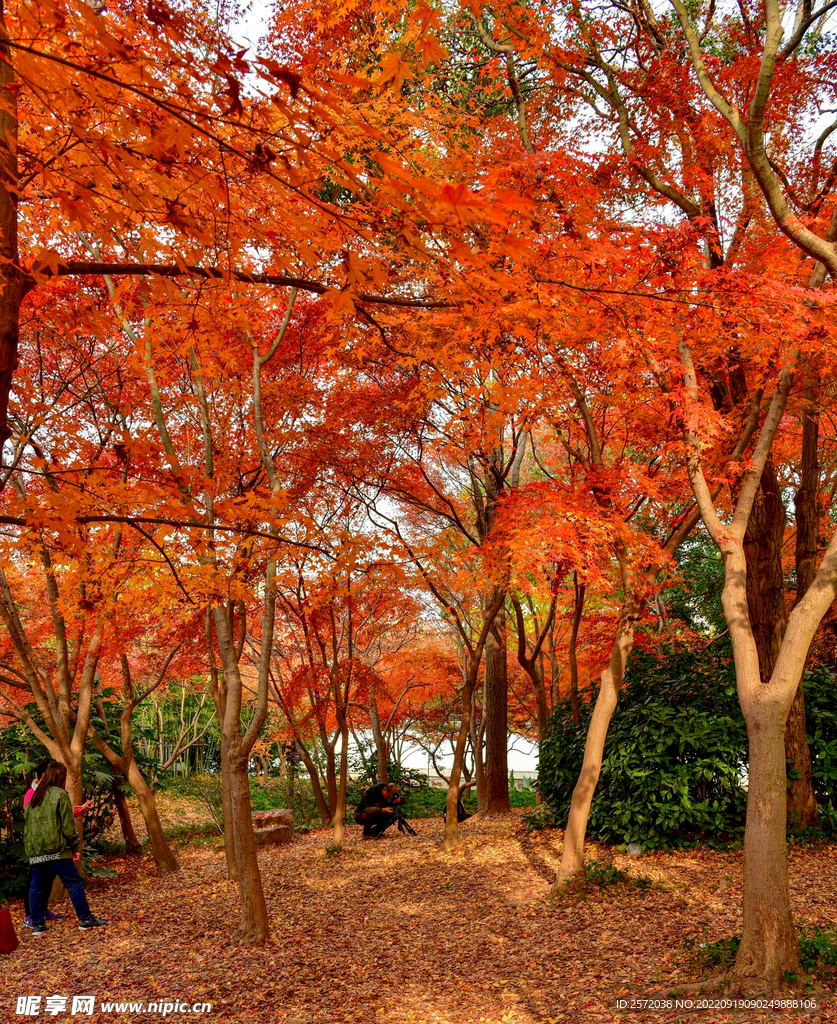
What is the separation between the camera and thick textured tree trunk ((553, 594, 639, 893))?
6352mm

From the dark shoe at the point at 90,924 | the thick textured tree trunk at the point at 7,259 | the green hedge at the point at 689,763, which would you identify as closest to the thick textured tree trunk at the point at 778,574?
the green hedge at the point at 689,763

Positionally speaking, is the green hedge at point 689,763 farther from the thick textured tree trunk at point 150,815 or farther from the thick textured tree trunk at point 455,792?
the thick textured tree trunk at point 150,815

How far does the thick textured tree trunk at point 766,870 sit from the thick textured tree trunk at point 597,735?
2.17 meters

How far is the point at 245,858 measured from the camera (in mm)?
5652

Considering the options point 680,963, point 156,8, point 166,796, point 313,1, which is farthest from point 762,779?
point 166,796

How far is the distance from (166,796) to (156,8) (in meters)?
17.0

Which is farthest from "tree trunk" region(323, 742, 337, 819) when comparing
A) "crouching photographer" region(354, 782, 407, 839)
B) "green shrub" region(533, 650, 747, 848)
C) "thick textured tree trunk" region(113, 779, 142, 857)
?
"green shrub" region(533, 650, 747, 848)

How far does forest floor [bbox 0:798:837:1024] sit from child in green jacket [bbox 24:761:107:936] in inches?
9.5

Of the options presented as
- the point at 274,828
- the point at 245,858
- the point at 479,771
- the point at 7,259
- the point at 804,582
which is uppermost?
the point at 7,259

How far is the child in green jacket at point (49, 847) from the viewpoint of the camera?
603cm

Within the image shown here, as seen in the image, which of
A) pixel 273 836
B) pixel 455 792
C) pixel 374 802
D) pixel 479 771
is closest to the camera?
pixel 455 792

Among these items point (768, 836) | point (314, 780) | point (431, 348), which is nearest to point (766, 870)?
point (768, 836)

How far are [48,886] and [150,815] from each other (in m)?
2.19

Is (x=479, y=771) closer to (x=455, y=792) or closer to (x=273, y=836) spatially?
(x=455, y=792)
